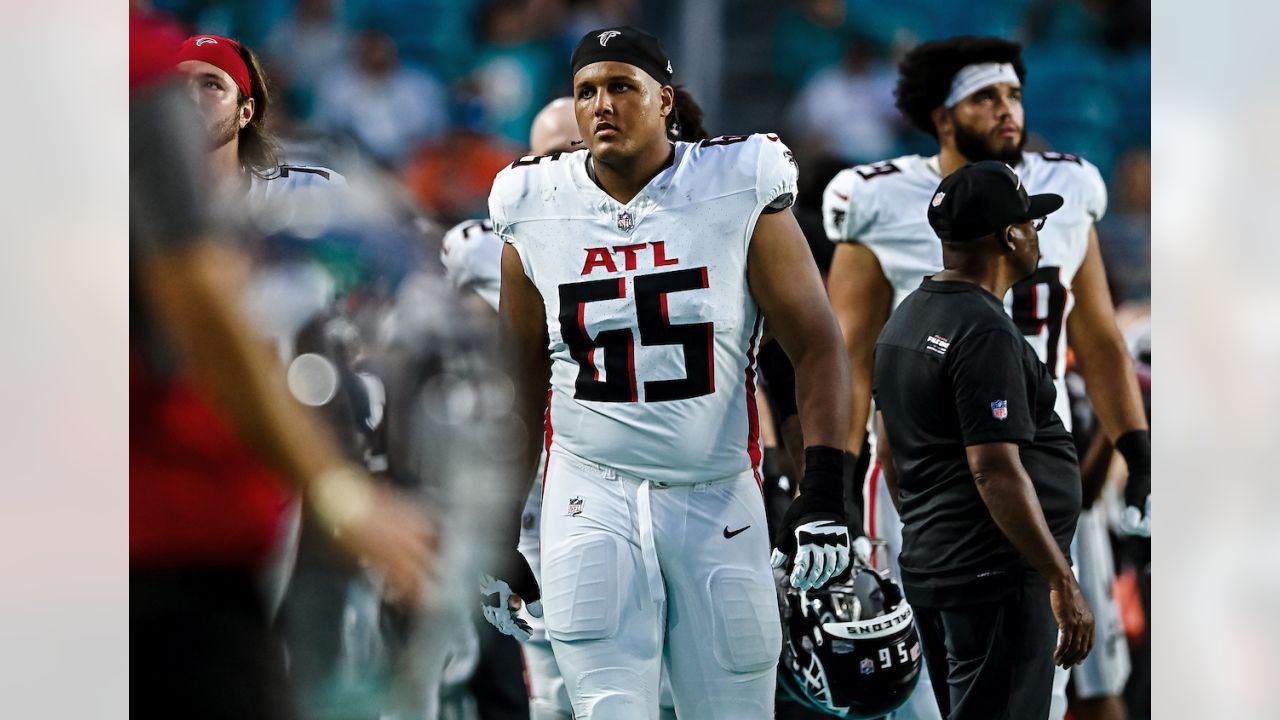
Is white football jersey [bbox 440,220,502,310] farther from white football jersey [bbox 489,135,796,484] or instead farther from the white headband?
the white headband

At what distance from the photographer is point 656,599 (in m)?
2.21

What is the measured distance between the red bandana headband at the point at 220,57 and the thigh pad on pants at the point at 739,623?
148cm

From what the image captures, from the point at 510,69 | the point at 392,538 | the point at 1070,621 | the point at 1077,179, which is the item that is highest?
the point at 510,69

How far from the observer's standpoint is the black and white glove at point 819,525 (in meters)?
2.26

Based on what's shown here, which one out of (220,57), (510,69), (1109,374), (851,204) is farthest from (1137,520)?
(220,57)

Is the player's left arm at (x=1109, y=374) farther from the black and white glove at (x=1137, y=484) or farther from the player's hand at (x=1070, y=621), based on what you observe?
the player's hand at (x=1070, y=621)

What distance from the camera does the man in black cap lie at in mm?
2496

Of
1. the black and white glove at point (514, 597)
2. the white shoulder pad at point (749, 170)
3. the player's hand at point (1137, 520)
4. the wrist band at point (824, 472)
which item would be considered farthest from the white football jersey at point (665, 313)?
the player's hand at point (1137, 520)

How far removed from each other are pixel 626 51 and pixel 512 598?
1.00 m

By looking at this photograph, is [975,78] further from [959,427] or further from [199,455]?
[199,455]

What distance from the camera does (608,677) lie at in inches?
85.6

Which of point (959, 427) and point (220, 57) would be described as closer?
point (959, 427)
